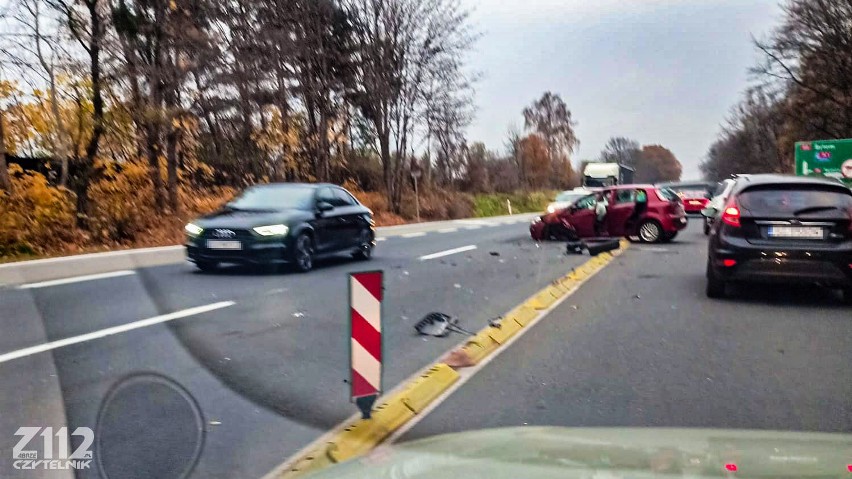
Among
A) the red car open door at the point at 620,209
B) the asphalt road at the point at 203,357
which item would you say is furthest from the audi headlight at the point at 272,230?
the red car open door at the point at 620,209

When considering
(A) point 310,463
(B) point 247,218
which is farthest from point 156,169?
(A) point 310,463

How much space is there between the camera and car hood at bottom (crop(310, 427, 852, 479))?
2936mm

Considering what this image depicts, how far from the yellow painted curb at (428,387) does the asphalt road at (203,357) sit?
1.07ft

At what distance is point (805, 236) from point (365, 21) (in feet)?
95.0

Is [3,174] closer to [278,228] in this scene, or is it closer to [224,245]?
[224,245]

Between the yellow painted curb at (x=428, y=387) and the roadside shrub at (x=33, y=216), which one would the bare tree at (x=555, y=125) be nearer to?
the roadside shrub at (x=33, y=216)

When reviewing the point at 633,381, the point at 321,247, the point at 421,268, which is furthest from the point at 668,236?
the point at 633,381

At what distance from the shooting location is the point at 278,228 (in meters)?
14.9

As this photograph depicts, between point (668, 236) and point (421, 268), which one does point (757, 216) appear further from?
point (668, 236)

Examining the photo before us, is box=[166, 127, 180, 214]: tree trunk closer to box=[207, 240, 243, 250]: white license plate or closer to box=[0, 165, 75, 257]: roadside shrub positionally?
box=[0, 165, 75, 257]: roadside shrub

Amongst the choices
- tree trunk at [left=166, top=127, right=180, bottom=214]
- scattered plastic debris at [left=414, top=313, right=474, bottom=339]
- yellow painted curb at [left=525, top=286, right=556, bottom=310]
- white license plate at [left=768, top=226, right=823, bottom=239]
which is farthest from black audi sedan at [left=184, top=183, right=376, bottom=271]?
tree trunk at [left=166, top=127, right=180, bottom=214]

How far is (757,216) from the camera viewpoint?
34.6ft

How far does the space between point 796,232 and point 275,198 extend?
9.32 metres
